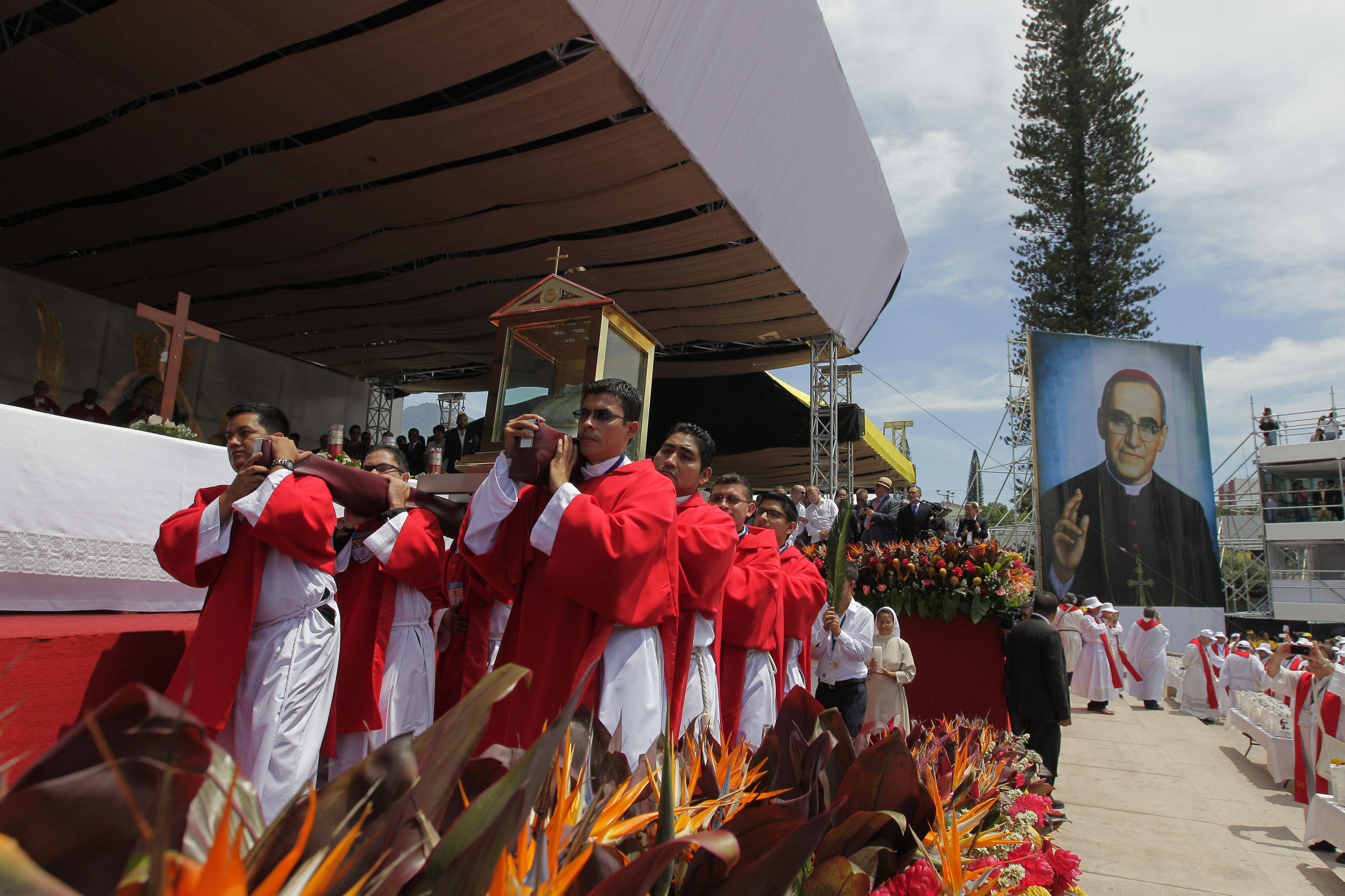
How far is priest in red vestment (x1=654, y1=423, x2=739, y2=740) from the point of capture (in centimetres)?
312

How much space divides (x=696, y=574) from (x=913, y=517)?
7.91m

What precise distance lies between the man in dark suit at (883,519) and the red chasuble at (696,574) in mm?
7051

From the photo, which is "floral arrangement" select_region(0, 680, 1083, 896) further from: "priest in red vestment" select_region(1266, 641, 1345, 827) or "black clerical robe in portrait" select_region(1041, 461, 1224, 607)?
"black clerical robe in portrait" select_region(1041, 461, 1224, 607)

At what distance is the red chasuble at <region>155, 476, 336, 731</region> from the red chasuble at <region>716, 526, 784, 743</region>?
185 centimetres

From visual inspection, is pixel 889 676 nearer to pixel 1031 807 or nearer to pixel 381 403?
pixel 1031 807

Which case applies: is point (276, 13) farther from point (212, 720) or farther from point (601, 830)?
point (601, 830)

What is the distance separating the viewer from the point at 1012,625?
722 centimetres

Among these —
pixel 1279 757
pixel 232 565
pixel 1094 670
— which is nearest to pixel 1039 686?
pixel 1279 757

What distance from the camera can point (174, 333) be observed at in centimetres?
468

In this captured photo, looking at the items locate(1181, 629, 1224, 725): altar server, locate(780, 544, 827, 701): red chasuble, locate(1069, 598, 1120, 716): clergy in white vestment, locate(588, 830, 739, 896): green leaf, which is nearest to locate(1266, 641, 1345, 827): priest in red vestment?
locate(1069, 598, 1120, 716): clergy in white vestment

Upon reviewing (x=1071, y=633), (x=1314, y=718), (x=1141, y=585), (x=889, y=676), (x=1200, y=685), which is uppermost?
(x=1141, y=585)

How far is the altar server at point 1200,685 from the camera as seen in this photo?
1316cm

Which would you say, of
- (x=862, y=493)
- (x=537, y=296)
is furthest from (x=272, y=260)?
(x=862, y=493)

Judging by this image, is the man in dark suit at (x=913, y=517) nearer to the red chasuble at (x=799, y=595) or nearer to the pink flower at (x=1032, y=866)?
the red chasuble at (x=799, y=595)
